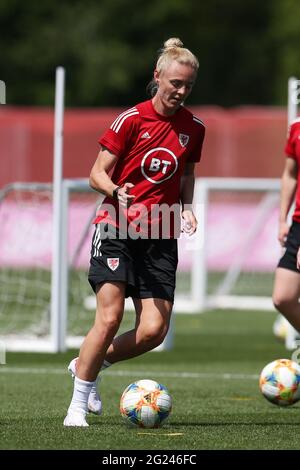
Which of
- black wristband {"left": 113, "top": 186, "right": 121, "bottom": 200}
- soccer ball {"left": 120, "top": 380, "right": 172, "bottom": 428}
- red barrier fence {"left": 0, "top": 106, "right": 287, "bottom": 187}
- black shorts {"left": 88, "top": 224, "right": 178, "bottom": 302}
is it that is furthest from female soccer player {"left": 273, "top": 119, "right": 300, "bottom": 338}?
red barrier fence {"left": 0, "top": 106, "right": 287, "bottom": 187}

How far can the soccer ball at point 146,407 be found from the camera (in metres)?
→ 7.53

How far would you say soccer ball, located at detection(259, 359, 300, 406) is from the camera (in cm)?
878

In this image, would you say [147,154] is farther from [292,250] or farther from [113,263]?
[292,250]

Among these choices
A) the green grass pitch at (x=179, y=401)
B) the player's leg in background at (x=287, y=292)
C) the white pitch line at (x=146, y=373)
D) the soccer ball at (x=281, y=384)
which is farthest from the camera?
the white pitch line at (x=146, y=373)

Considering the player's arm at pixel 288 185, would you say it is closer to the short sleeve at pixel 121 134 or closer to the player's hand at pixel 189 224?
the player's hand at pixel 189 224

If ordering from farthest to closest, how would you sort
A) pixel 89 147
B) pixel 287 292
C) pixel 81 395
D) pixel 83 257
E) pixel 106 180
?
pixel 89 147
pixel 83 257
pixel 287 292
pixel 81 395
pixel 106 180

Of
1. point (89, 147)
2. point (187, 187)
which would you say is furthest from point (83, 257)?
point (187, 187)

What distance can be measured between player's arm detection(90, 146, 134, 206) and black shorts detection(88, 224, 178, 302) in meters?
0.30

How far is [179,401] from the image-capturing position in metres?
9.12

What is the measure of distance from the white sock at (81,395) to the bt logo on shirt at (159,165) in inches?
47.4

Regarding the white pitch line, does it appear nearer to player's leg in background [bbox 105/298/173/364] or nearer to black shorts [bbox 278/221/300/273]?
black shorts [bbox 278/221/300/273]

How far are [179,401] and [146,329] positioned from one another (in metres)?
1.62

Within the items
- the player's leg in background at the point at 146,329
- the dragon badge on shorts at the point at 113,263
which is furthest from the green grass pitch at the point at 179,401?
the dragon badge on shorts at the point at 113,263
